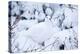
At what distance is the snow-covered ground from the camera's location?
5.76ft

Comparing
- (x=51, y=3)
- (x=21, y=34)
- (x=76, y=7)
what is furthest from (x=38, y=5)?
(x=76, y=7)

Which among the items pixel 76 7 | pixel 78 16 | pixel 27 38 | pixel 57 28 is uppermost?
Result: pixel 76 7

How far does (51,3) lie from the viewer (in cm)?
192

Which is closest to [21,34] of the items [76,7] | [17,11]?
[17,11]

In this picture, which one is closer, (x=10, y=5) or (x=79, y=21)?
(x=10, y=5)

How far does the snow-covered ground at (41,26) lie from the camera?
1756mm

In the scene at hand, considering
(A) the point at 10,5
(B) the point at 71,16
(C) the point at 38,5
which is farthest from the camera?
(B) the point at 71,16

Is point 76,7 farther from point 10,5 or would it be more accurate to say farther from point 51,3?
point 10,5

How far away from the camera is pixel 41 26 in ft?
6.09

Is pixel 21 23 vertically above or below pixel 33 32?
above

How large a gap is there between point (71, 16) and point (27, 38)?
740mm

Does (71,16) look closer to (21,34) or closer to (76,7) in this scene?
(76,7)

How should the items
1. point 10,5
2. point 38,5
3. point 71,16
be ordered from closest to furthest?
point 10,5 → point 38,5 → point 71,16

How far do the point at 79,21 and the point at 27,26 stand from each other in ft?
2.68
